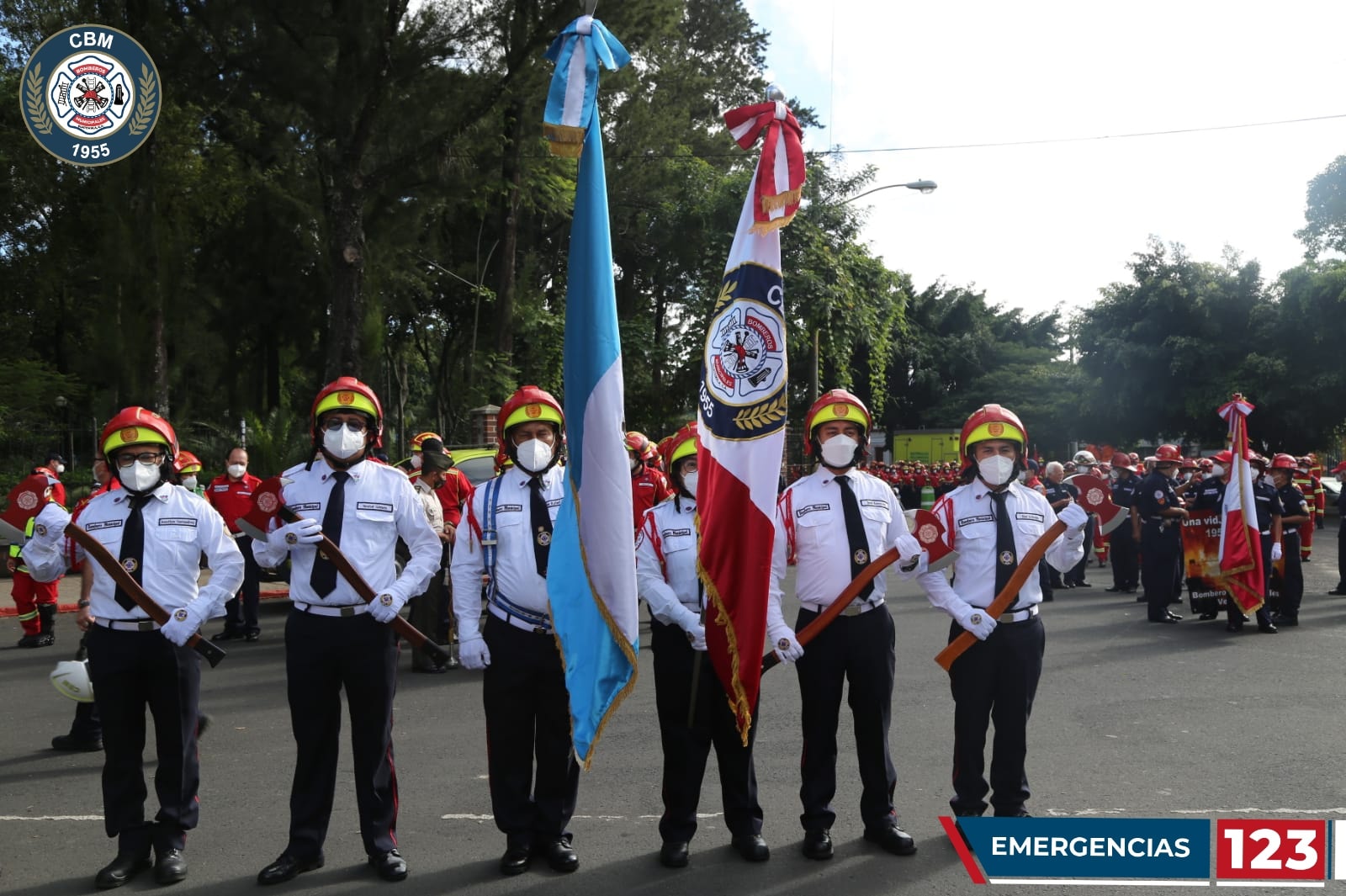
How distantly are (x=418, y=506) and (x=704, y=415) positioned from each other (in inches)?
55.1

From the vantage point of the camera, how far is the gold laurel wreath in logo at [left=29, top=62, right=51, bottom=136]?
14.6 m

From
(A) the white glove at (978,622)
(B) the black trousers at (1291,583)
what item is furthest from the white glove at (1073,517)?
(B) the black trousers at (1291,583)

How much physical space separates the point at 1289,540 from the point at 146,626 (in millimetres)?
12390

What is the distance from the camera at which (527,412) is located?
567cm

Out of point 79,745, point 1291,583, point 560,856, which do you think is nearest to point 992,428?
point 560,856

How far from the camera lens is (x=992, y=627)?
216 inches

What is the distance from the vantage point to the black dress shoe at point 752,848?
533cm

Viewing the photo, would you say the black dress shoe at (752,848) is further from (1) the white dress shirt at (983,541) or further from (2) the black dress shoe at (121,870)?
(2) the black dress shoe at (121,870)

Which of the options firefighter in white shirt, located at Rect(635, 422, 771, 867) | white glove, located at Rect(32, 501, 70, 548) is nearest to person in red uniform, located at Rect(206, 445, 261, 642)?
white glove, located at Rect(32, 501, 70, 548)

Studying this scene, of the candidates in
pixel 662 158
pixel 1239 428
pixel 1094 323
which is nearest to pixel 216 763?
pixel 1239 428

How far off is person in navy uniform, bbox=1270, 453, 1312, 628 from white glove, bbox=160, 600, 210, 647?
11618mm

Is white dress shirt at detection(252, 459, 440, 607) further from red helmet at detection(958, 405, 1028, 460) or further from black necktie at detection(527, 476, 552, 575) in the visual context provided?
red helmet at detection(958, 405, 1028, 460)

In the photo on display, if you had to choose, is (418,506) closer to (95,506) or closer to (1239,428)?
(95,506)

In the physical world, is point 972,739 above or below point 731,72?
below
